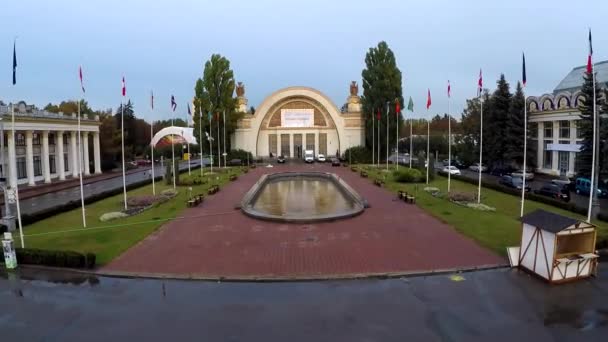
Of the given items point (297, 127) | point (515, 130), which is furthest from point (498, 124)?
point (297, 127)

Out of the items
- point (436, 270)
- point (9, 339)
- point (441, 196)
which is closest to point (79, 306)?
point (9, 339)

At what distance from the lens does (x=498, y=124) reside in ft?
155

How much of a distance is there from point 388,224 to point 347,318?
10.6m

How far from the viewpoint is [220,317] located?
35.0 feet

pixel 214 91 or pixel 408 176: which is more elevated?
pixel 214 91

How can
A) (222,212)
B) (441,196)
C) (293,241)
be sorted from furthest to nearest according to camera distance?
(441,196), (222,212), (293,241)

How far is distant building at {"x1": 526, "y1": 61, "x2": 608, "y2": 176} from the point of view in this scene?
141ft

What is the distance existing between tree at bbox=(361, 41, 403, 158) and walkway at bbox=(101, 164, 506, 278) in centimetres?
3749

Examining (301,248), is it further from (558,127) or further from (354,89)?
(354,89)

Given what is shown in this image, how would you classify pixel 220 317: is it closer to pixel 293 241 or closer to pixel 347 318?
pixel 347 318

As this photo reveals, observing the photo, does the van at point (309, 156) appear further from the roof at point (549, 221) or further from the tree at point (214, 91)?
the roof at point (549, 221)

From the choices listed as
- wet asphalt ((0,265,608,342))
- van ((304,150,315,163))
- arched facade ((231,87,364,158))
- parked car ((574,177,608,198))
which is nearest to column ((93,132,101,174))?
arched facade ((231,87,364,158))

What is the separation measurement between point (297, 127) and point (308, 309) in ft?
191

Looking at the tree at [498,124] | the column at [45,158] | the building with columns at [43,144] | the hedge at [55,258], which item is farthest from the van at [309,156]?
the hedge at [55,258]
